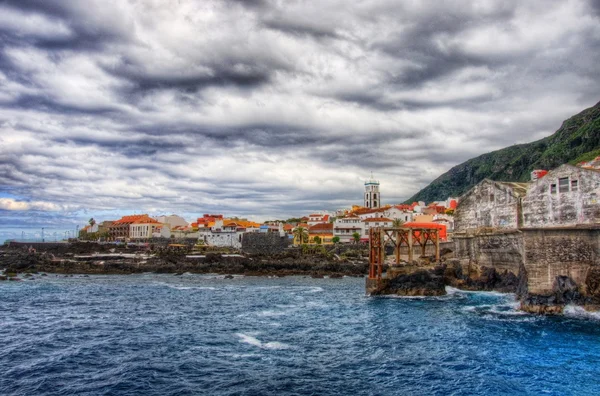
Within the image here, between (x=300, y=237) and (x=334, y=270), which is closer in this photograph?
(x=334, y=270)

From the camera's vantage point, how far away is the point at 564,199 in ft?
110

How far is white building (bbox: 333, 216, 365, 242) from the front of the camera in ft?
345

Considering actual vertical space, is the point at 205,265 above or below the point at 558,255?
below

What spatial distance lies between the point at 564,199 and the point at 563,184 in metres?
1.17

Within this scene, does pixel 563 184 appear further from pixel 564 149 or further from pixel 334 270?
pixel 564 149

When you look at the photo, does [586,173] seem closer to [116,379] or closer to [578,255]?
[578,255]

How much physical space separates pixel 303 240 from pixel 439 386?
90.6m

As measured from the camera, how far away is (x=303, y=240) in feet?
355

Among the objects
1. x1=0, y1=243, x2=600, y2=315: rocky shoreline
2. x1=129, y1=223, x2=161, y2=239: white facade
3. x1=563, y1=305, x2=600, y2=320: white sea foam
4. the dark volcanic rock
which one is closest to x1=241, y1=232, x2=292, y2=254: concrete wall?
x1=0, y1=243, x2=600, y2=315: rocky shoreline

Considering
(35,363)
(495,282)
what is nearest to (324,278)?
(495,282)

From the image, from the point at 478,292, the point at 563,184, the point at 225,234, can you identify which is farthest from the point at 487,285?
the point at 225,234

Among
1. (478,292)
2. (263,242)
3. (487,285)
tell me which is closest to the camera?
(478,292)

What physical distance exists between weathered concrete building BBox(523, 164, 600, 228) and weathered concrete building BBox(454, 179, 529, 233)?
4.15 m

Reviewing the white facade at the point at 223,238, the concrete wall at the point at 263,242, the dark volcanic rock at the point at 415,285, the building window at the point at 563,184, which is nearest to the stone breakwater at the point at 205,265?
the concrete wall at the point at 263,242
